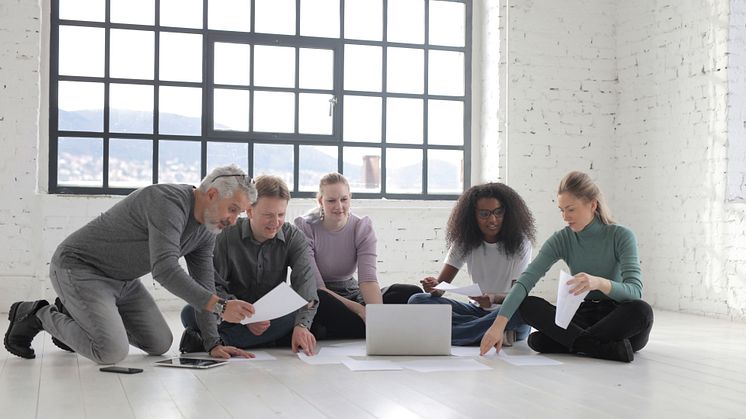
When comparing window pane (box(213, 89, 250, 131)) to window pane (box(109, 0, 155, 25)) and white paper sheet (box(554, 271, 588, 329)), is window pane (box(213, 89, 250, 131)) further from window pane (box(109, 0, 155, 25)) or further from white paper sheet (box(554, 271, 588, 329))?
white paper sheet (box(554, 271, 588, 329))

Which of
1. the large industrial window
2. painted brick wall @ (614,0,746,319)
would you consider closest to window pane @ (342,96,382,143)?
the large industrial window

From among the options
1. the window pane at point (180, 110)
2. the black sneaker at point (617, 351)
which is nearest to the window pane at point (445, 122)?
the window pane at point (180, 110)

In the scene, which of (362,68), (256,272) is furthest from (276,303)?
(362,68)

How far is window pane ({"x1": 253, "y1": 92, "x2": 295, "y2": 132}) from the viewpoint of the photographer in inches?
279

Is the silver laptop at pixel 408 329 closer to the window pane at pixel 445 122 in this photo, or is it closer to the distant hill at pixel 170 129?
the distant hill at pixel 170 129

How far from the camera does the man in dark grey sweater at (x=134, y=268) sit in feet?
11.3

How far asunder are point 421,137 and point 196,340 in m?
3.86

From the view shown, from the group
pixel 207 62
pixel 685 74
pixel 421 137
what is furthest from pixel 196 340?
pixel 685 74

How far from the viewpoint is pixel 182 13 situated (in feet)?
22.7

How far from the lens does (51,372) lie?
3.53 metres

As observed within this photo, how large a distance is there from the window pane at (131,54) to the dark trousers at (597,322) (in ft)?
13.0

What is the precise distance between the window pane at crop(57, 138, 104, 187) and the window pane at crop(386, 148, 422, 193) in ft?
7.64

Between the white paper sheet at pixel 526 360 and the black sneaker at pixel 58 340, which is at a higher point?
the black sneaker at pixel 58 340

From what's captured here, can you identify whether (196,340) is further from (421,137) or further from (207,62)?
(421,137)
